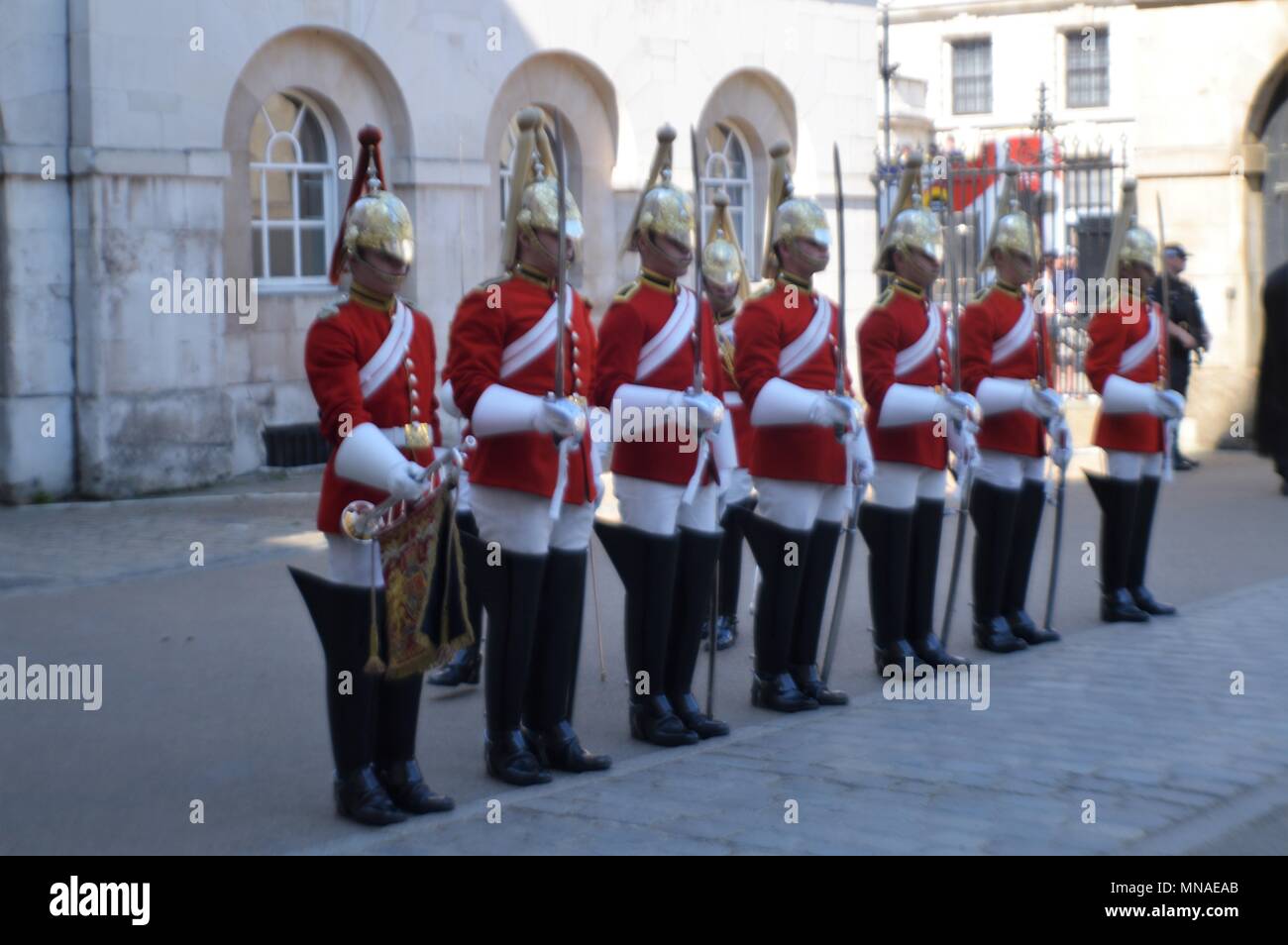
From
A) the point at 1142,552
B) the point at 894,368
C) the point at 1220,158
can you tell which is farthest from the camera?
the point at 1220,158

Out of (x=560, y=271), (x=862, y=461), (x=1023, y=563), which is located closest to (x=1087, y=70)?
(x=1023, y=563)

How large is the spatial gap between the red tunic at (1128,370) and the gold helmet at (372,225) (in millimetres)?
4621

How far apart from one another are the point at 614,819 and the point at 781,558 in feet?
6.47

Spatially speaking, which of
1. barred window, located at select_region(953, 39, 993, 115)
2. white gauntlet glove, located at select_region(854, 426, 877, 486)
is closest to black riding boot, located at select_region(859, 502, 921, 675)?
white gauntlet glove, located at select_region(854, 426, 877, 486)

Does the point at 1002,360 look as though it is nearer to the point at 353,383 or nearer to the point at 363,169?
the point at 363,169

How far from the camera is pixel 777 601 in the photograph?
7.82 metres

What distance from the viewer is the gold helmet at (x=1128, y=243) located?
Answer: 9898 mm

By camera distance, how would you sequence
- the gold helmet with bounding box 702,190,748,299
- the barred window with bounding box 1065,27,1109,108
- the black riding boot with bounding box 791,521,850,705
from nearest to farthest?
1. the black riding boot with bounding box 791,521,850,705
2. the gold helmet with bounding box 702,190,748,299
3. the barred window with bounding box 1065,27,1109,108

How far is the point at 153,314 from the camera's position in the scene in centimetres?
1523

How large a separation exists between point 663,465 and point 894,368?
5.19ft

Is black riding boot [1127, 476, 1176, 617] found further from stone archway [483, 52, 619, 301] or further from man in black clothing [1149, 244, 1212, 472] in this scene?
stone archway [483, 52, 619, 301]

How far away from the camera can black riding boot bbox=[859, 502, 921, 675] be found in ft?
27.7

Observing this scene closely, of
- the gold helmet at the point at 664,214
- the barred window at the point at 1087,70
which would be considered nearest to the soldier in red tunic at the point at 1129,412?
the gold helmet at the point at 664,214

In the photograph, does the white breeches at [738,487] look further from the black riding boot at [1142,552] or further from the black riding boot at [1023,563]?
the black riding boot at [1142,552]
